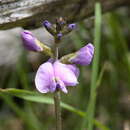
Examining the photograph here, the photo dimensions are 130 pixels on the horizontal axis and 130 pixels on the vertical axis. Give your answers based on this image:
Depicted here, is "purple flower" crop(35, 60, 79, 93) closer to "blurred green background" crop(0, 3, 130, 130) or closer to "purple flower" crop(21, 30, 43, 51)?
"purple flower" crop(21, 30, 43, 51)

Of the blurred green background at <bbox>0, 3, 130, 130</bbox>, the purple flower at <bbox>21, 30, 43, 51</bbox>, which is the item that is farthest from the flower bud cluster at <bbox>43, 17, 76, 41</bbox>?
the blurred green background at <bbox>0, 3, 130, 130</bbox>

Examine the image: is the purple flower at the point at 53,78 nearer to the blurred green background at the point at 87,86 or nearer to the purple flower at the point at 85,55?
the purple flower at the point at 85,55

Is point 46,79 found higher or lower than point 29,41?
lower

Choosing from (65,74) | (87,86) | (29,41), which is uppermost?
(29,41)

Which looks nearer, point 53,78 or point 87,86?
point 53,78

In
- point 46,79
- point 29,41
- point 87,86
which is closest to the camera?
point 46,79

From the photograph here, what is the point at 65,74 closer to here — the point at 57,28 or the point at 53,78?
the point at 53,78

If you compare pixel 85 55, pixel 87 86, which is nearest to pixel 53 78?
pixel 85 55

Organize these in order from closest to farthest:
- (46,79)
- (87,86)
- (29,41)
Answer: (46,79), (29,41), (87,86)
